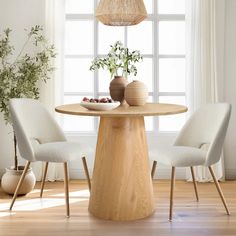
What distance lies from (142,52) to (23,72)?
52.6 inches

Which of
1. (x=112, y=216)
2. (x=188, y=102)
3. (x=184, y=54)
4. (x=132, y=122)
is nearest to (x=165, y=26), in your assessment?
(x=184, y=54)

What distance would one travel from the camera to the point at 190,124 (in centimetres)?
426

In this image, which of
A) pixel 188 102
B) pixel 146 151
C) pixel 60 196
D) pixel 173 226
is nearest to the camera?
pixel 173 226

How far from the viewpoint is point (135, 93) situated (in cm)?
395

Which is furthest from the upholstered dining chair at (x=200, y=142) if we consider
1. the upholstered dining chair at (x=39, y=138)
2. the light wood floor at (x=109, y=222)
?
the upholstered dining chair at (x=39, y=138)

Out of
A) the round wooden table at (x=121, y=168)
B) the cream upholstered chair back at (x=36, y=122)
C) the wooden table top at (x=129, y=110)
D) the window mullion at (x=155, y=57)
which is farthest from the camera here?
the window mullion at (x=155, y=57)

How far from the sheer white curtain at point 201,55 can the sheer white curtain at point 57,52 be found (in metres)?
1.25

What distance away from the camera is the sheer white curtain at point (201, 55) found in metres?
5.08

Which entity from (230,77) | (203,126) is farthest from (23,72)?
(230,77)

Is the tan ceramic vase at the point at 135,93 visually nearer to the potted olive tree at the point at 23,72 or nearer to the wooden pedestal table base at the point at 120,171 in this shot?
the wooden pedestal table base at the point at 120,171

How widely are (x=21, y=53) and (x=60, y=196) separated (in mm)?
1542

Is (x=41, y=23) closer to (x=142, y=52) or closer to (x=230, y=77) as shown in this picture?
(x=142, y=52)

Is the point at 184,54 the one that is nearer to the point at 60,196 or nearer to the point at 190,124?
the point at 190,124

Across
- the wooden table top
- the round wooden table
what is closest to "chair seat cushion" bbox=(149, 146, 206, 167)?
the round wooden table
